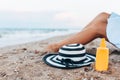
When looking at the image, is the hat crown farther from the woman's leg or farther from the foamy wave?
the foamy wave

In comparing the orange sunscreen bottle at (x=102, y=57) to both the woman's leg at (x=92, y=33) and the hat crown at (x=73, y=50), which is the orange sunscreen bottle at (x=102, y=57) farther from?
the woman's leg at (x=92, y=33)

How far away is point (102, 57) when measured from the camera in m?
2.61

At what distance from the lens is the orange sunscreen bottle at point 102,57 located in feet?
8.52

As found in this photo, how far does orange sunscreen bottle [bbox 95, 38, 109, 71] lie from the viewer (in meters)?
2.60

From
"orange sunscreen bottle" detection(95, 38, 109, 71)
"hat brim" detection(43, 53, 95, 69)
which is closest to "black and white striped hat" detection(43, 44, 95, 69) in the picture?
"hat brim" detection(43, 53, 95, 69)

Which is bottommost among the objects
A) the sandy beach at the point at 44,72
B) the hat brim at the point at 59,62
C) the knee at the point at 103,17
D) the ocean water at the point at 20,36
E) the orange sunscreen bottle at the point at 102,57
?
the ocean water at the point at 20,36

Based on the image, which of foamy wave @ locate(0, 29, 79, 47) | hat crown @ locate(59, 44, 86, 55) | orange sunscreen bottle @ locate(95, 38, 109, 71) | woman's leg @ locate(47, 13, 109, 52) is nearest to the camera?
orange sunscreen bottle @ locate(95, 38, 109, 71)

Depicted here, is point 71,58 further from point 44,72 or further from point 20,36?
point 20,36

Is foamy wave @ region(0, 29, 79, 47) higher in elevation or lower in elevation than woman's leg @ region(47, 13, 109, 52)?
lower

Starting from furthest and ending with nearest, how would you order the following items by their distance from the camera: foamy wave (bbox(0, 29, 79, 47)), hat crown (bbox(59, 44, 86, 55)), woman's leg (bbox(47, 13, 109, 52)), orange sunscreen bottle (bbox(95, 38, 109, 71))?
foamy wave (bbox(0, 29, 79, 47)) < woman's leg (bbox(47, 13, 109, 52)) < hat crown (bbox(59, 44, 86, 55)) < orange sunscreen bottle (bbox(95, 38, 109, 71))

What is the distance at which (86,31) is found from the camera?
339cm

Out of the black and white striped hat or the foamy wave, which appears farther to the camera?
the foamy wave

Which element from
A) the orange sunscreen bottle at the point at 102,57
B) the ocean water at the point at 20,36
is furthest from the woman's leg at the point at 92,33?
the ocean water at the point at 20,36

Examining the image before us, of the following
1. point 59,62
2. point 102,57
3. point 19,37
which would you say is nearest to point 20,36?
point 19,37
